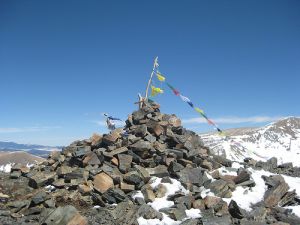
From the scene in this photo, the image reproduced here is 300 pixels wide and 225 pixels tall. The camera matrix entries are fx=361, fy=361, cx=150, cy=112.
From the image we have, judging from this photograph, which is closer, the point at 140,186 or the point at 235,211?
the point at 235,211

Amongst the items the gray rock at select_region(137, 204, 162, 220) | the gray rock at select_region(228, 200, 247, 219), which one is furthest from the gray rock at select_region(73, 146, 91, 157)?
the gray rock at select_region(228, 200, 247, 219)

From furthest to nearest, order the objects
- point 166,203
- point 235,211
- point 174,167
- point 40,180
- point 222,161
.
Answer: point 222,161 < point 174,167 < point 40,180 < point 166,203 < point 235,211

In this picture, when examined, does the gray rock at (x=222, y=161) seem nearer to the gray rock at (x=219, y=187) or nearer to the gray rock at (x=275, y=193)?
the gray rock at (x=219, y=187)

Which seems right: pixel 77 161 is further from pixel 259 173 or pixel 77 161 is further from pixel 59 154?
pixel 259 173

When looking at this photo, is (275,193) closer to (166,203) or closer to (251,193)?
(251,193)

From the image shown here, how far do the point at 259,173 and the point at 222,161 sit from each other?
127 inches

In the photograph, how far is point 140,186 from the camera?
24.1 metres

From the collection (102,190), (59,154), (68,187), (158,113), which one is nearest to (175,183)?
(102,190)

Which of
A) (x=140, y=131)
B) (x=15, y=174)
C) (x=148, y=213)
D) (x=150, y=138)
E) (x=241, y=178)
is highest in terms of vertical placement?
(x=140, y=131)

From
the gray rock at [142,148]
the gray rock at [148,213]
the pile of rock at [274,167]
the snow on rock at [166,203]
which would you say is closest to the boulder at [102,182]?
the snow on rock at [166,203]

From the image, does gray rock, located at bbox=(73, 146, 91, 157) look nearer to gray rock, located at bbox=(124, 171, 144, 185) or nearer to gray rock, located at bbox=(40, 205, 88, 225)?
gray rock, located at bbox=(124, 171, 144, 185)

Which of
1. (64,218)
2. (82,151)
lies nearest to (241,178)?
(82,151)

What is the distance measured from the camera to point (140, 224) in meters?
→ 20.3

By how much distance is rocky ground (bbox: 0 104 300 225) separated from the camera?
20891 millimetres
